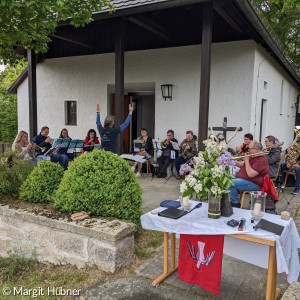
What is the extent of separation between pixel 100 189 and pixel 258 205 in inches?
65.7

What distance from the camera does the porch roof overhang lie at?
5.93 metres

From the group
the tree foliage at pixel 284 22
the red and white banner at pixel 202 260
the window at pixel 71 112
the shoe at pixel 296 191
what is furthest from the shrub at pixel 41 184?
the tree foliage at pixel 284 22

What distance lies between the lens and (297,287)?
1975mm

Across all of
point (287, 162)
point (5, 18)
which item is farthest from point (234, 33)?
point (5, 18)

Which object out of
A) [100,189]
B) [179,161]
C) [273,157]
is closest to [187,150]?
[179,161]

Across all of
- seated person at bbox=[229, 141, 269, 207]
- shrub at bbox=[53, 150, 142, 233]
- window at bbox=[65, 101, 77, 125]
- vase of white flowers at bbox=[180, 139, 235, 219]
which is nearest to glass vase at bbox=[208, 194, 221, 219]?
vase of white flowers at bbox=[180, 139, 235, 219]

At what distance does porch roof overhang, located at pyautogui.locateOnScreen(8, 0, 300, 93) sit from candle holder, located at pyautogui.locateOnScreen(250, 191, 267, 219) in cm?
399

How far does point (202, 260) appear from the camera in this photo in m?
2.69

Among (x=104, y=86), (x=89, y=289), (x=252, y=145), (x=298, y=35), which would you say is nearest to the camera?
(x=89, y=289)

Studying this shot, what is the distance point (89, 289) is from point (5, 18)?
3.94 metres

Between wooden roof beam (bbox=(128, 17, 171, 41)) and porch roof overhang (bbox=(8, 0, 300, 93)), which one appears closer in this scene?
porch roof overhang (bbox=(8, 0, 300, 93))

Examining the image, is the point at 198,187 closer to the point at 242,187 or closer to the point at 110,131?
the point at 242,187

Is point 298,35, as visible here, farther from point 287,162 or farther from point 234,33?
point 287,162

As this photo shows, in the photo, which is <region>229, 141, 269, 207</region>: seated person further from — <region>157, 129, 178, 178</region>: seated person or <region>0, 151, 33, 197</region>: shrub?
<region>157, 129, 178, 178</region>: seated person
